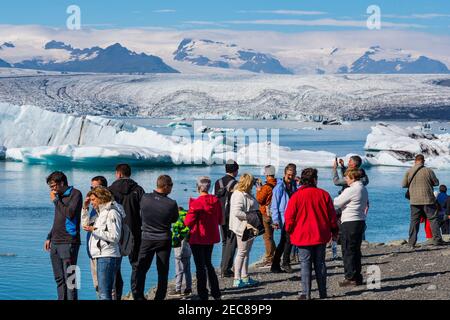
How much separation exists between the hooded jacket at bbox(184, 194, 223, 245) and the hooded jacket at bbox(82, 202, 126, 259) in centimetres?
72

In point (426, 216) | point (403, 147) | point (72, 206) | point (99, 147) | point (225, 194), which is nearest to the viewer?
point (72, 206)

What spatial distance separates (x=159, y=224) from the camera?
6.04 metres

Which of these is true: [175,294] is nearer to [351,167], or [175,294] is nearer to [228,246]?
[228,246]

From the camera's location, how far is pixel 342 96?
319 feet

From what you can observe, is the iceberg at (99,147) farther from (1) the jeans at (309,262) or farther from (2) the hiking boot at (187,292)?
(1) the jeans at (309,262)

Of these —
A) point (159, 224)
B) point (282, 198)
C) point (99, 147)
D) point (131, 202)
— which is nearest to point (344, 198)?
point (282, 198)

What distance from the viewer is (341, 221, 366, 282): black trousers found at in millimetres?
6734

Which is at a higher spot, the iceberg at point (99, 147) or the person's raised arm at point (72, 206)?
the iceberg at point (99, 147)

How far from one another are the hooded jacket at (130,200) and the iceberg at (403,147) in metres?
23.1

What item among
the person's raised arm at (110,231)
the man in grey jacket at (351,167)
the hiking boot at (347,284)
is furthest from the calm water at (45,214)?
the person's raised arm at (110,231)

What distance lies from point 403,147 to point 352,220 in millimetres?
27050

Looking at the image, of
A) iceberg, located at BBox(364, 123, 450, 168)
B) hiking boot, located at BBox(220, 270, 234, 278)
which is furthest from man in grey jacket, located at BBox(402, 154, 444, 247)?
iceberg, located at BBox(364, 123, 450, 168)

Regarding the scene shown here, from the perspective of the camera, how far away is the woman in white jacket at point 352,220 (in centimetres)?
664
